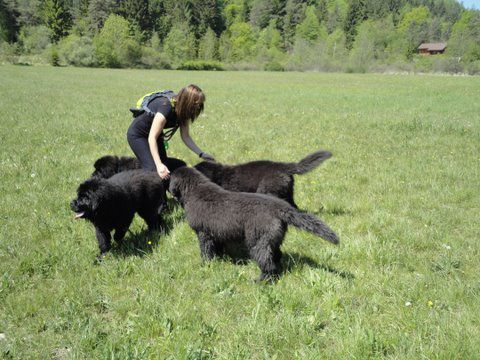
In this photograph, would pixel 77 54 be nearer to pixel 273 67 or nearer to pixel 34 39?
pixel 34 39

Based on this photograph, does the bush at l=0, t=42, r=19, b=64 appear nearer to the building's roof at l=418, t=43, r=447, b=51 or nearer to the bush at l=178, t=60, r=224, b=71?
the bush at l=178, t=60, r=224, b=71

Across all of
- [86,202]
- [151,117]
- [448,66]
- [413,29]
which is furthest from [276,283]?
[413,29]

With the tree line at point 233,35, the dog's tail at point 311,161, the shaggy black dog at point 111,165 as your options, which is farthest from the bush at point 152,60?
the dog's tail at point 311,161

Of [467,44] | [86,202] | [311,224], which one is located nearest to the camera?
[311,224]

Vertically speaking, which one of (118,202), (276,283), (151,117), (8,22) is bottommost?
(276,283)

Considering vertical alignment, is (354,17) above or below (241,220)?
above

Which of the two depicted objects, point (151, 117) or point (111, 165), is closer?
point (151, 117)

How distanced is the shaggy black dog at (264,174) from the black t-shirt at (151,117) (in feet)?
2.75

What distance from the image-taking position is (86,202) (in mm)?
4211

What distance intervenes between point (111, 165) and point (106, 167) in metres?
0.09

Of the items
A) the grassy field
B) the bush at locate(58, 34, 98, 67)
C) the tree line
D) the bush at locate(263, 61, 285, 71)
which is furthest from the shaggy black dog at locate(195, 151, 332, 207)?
the bush at locate(263, 61, 285, 71)

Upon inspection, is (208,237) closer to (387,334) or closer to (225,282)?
(225,282)

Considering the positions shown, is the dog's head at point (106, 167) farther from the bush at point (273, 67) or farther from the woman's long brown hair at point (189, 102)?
the bush at point (273, 67)

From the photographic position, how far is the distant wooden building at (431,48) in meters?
124
